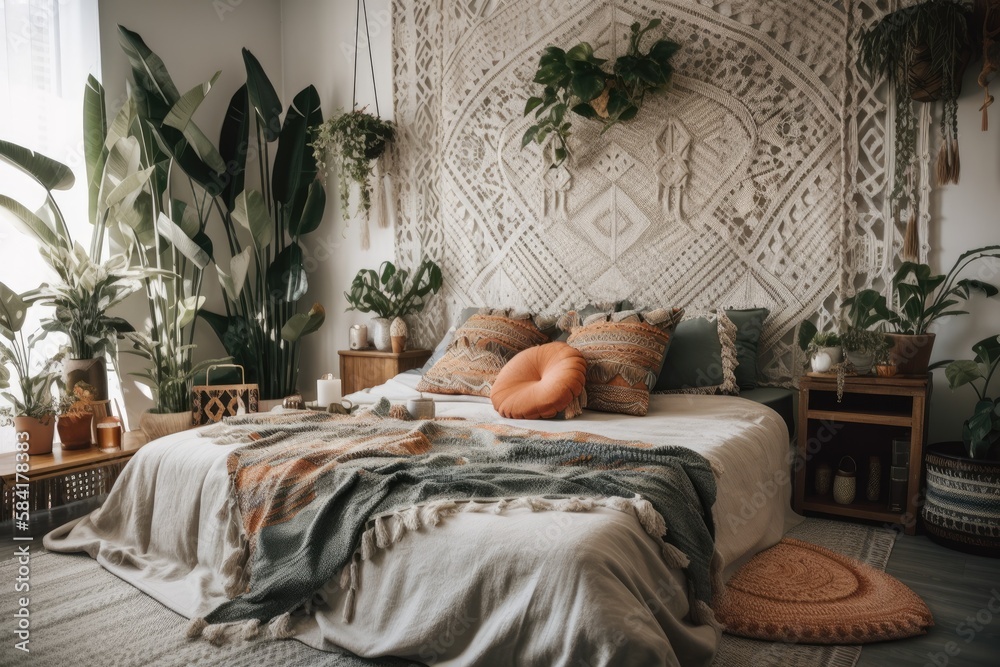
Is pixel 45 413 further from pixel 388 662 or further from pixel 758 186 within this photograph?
pixel 758 186

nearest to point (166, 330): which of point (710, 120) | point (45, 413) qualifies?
point (45, 413)

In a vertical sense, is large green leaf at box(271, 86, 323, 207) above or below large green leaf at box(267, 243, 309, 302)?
above

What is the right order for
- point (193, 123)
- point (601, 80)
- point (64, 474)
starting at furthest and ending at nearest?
point (193, 123), point (601, 80), point (64, 474)

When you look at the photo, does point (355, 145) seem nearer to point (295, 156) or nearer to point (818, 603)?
point (295, 156)

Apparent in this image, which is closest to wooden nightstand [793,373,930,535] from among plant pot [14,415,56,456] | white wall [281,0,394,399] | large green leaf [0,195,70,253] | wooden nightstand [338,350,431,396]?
wooden nightstand [338,350,431,396]

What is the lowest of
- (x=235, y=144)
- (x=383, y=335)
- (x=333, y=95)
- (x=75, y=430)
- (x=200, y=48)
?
(x=75, y=430)

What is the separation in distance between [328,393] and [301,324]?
1481mm

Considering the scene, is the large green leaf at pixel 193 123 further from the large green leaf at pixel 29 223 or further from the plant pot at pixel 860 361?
the plant pot at pixel 860 361

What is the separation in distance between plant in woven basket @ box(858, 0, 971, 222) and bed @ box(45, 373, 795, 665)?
137 centimetres

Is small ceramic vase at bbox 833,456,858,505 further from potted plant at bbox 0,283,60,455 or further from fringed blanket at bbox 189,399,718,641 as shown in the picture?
potted plant at bbox 0,283,60,455

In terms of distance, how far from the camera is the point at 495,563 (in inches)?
60.8

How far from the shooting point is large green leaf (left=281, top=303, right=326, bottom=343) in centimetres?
412

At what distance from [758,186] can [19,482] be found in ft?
11.4

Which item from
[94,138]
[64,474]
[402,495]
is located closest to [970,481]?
[402,495]
